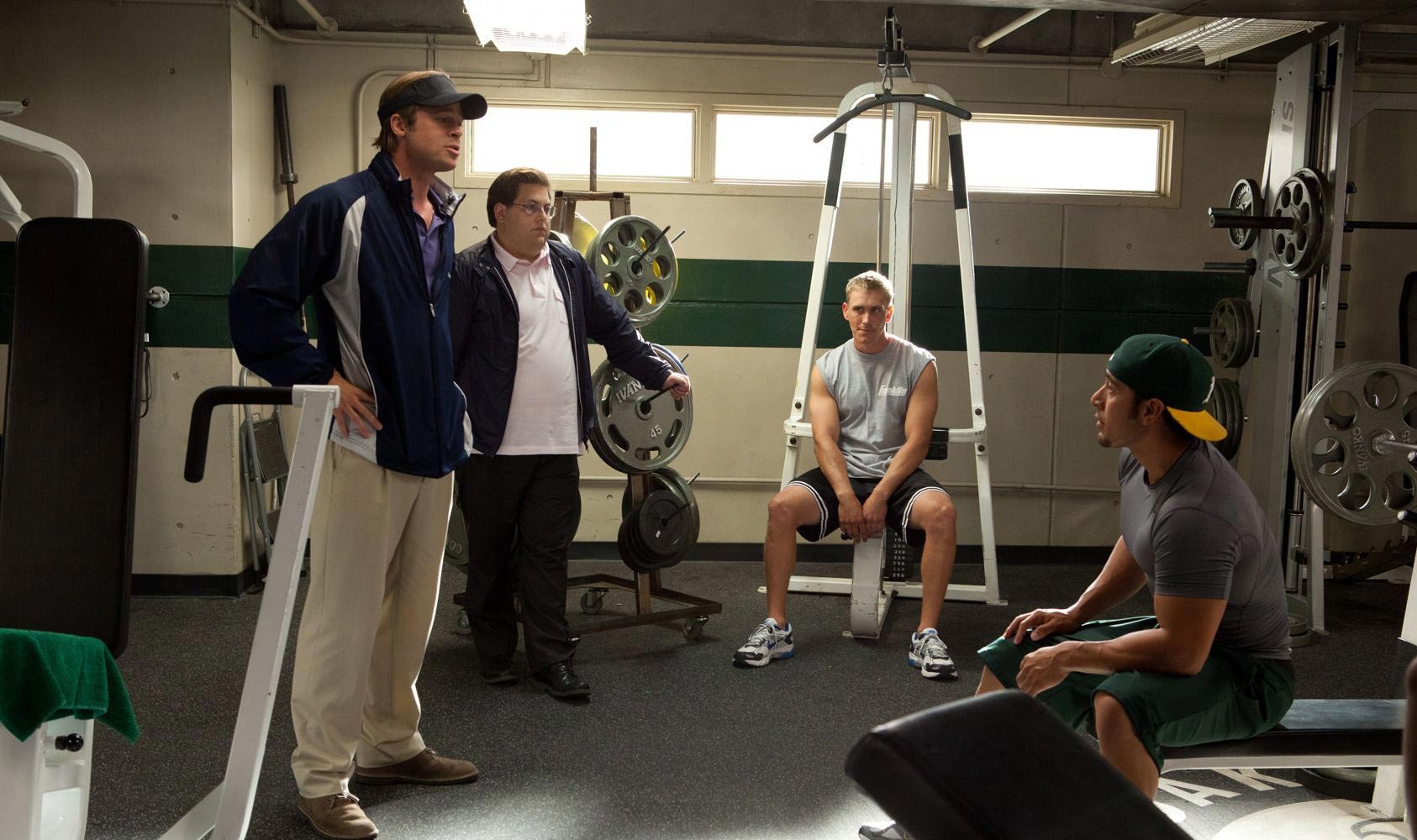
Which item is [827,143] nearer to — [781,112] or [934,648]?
[781,112]

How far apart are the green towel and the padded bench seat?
1835mm

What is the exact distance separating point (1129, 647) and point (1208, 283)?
4074 millimetres

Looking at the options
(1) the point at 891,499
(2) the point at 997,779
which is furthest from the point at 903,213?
(2) the point at 997,779

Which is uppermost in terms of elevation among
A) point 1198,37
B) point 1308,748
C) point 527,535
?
point 1198,37

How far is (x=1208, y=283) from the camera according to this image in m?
5.61

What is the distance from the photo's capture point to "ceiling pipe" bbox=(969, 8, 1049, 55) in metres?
4.93

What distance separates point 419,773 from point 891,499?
200 centimetres

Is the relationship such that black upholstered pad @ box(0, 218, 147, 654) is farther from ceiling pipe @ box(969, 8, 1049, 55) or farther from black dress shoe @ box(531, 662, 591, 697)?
ceiling pipe @ box(969, 8, 1049, 55)

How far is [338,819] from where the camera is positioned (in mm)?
2467

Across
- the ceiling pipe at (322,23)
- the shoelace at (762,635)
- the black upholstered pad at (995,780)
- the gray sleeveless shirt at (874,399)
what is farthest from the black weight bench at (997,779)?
the ceiling pipe at (322,23)

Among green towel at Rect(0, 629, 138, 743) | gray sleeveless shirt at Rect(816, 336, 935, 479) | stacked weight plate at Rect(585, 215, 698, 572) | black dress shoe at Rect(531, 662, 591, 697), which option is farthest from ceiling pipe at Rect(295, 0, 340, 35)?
green towel at Rect(0, 629, 138, 743)

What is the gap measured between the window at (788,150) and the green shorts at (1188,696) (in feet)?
11.8

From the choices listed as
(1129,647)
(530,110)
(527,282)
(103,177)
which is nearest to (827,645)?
(527,282)

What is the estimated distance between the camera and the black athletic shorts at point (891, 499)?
404cm
